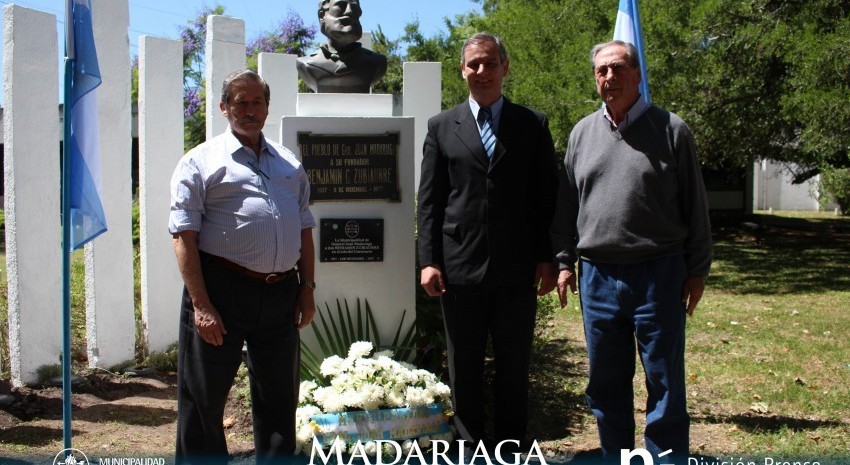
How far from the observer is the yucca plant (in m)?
4.80

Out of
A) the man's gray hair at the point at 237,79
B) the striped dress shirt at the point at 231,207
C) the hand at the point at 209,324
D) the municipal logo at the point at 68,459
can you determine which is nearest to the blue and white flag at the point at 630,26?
the man's gray hair at the point at 237,79

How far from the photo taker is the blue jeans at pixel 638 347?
11.3 feet

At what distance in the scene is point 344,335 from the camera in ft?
15.9

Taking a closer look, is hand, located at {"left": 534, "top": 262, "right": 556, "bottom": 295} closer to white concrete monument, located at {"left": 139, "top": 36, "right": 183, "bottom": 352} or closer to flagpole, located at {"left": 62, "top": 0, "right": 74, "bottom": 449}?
flagpole, located at {"left": 62, "top": 0, "right": 74, "bottom": 449}

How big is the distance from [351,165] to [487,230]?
130 centimetres

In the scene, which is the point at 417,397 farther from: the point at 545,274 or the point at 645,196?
the point at 645,196

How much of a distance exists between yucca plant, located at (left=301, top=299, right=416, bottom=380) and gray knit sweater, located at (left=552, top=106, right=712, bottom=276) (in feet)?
5.62

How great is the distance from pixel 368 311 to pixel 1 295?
4449mm

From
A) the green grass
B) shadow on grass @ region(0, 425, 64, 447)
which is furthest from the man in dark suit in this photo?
shadow on grass @ region(0, 425, 64, 447)

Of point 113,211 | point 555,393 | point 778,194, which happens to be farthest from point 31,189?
point 778,194

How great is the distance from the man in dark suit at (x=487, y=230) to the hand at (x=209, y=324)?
1.10 metres

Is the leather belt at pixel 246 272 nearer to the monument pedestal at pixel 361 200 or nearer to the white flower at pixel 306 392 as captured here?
→ the white flower at pixel 306 392

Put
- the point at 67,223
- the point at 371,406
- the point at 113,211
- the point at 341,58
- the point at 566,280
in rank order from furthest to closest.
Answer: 1. the point at 113,211
2. the point at 341,58
3. the point at 371,406
4. the point at 67,223
5. the point at 566,280

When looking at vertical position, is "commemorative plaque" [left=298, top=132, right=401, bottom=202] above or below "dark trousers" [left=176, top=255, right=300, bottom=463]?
above
